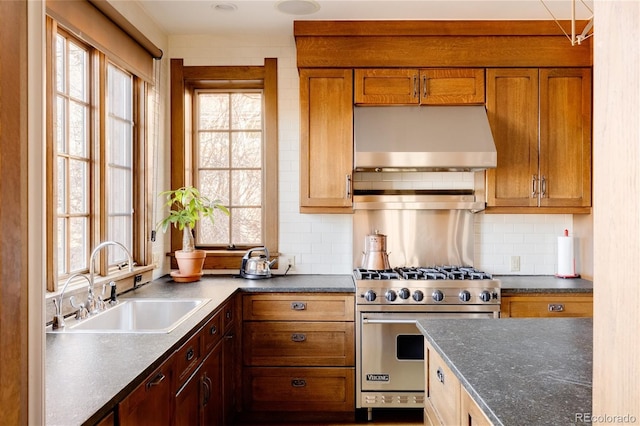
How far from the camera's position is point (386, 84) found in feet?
11.5

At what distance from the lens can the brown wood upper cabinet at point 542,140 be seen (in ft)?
11.6

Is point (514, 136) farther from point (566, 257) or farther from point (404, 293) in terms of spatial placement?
point (404, 293)

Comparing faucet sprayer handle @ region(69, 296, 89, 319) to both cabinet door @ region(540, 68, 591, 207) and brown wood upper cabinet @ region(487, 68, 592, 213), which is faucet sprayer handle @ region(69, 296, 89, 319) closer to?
brown wood upper cabinet @ region(487, 68, 592, 213)

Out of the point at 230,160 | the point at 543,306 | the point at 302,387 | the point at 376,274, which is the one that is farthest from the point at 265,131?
the point at 543,306

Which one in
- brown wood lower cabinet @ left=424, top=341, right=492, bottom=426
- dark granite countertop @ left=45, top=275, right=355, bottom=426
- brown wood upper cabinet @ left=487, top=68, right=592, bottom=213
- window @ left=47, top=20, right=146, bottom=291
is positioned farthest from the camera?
brown wood upper cabinet @ left=487, top=68, right=592, bottom=213

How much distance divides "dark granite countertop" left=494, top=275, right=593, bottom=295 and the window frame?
170 cm

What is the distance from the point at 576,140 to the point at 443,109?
97 centimetres

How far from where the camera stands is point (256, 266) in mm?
3594

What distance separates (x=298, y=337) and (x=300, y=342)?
0.04m

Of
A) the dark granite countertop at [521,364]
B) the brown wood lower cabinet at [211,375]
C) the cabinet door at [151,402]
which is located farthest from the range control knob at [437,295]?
the cabinet door at [151,402]

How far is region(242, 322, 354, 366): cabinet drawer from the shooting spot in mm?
3264

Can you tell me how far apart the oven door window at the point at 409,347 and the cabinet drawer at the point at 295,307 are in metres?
0.40
